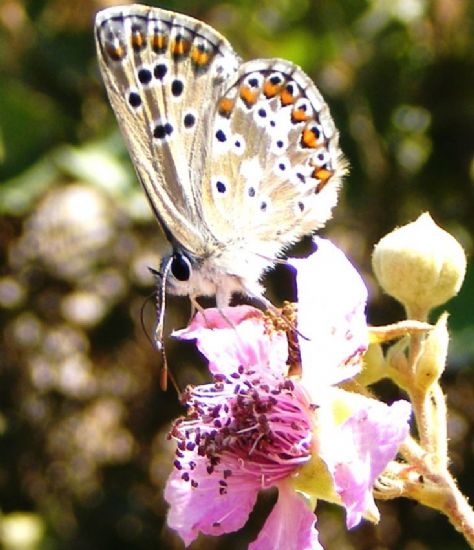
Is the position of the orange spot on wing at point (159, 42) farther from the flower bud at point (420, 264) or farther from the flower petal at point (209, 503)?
the flower petal at point (209, 503)

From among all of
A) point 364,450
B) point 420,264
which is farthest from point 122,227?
point 364,450

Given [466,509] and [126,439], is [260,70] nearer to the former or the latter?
[466,509]

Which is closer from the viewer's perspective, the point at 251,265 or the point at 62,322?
the point at 251,265

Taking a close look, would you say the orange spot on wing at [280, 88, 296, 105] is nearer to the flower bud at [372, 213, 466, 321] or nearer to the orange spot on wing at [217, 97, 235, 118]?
the orange spot on wing at [217, 97, 235, 118]

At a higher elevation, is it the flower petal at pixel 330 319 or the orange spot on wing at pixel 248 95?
the orange spot on wing at pixel 248 95

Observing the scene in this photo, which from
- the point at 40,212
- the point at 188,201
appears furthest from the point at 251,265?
the point at 40,212

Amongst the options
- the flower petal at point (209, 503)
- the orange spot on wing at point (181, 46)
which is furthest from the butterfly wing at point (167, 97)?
the flower petal at point (209, 503)
